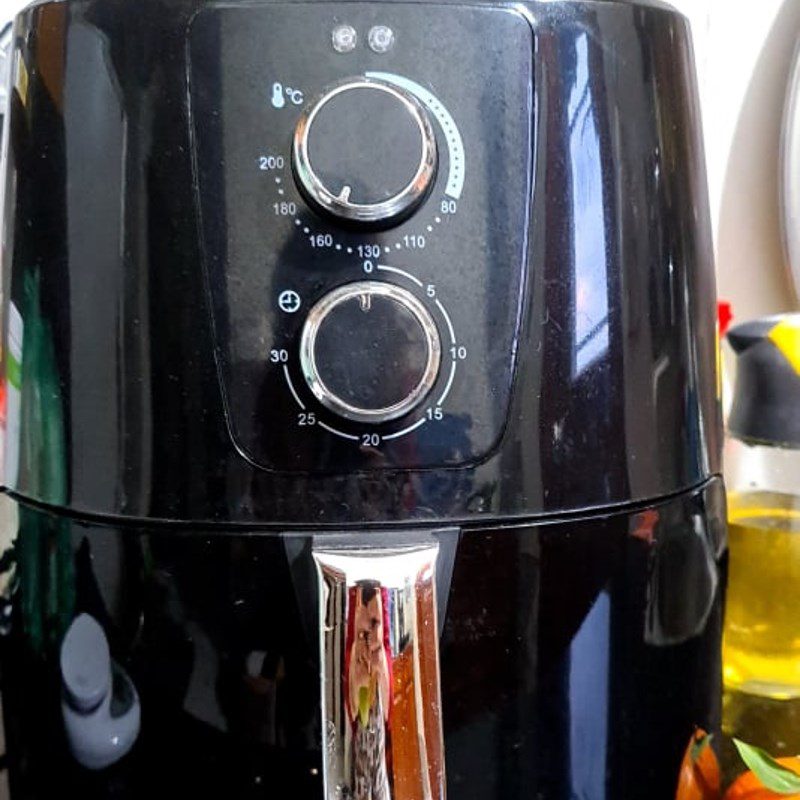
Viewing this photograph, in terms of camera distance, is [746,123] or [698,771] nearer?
[698,771]

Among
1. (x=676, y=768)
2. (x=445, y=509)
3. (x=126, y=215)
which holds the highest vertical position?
(x=126, y=215)

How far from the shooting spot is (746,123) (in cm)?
68

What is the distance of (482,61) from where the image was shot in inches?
14.2

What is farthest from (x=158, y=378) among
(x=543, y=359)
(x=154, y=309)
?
(x=543, y=359)

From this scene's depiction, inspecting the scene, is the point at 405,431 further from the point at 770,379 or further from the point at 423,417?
the point at 770,379

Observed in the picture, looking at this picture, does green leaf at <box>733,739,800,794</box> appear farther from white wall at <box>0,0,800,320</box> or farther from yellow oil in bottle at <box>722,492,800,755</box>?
white wall at <box>0,0,800,320</box>

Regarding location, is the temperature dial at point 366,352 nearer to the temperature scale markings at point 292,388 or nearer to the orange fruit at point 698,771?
the temperature scale markings at point 292,388

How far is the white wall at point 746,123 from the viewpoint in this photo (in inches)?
26.6

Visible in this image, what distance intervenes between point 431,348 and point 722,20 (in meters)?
0.44

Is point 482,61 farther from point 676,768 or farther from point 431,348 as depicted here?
point 676,768

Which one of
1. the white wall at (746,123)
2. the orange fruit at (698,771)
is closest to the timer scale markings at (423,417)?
the orange fruit at (698,771)

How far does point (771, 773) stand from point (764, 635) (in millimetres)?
119

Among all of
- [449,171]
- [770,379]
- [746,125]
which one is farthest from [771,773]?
[746,125]

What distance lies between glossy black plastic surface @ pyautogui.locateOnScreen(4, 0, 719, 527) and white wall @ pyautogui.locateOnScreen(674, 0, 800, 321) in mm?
317
